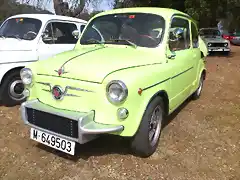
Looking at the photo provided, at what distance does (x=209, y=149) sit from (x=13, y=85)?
12.7 feet

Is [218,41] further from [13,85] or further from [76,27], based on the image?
[13,85]

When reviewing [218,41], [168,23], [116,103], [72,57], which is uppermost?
[168,23]

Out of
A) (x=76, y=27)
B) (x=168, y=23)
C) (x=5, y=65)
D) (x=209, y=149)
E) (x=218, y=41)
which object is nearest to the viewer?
(x=209, y=149)

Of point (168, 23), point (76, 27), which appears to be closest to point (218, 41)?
point (76, 27)

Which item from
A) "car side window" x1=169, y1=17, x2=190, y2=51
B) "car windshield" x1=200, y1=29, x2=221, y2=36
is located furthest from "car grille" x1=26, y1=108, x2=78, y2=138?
"car windshield" x1=200, y1=29, x2=221, y2=36

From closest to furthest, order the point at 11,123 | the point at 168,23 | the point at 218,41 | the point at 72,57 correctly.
Answer: the point at 72,57 < the point at 168,23 < the point at 11,123 < the point at 218,41

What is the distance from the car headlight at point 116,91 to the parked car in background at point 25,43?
254 cm

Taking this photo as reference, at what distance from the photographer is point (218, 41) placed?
1591 centimetres

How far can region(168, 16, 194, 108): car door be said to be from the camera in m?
4.29

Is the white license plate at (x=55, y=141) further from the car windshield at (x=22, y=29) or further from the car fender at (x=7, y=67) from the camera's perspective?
the car windshield at (x=22, y=29)

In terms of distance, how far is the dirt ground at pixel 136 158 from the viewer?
11.0ft

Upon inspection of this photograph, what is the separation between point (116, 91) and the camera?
3148 mm

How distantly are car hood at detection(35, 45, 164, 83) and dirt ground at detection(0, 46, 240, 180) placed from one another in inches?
42.9

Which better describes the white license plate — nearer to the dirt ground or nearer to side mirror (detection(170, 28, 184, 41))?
the dirt ground
